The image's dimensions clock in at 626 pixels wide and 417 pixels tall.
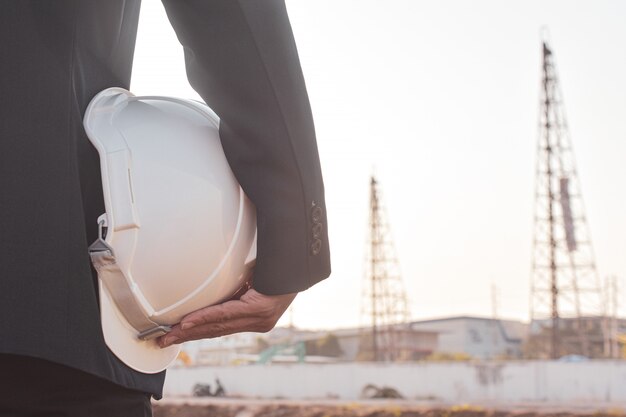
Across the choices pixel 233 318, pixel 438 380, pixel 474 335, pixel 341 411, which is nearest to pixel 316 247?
pixel 233 318

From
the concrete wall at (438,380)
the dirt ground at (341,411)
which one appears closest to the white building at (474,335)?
the concrete wall at (438,380)

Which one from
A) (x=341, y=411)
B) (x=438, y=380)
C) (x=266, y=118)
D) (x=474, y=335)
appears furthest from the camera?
(x=474, y=335)

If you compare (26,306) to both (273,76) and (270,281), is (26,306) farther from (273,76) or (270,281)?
(273,76)

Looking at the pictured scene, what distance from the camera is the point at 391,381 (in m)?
28.6

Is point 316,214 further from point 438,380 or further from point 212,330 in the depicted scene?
point 438,380

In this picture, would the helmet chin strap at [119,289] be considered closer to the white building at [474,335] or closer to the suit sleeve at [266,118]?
the suit sleeve at [266,118]

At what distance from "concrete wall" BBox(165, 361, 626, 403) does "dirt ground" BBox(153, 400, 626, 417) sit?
6.52m

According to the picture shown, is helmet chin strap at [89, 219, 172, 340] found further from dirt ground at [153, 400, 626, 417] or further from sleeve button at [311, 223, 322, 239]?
dirt ground at [153, 400, 626, 417]

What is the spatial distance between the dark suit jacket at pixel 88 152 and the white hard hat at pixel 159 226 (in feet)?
0.10

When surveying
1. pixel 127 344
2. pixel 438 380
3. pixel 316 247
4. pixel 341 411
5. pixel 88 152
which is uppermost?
pixel 88 152

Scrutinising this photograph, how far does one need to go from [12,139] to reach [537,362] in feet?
82.6

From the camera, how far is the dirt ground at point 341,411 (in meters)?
17.2

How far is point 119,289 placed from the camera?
1303 millimetres

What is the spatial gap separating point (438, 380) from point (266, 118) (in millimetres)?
26383
